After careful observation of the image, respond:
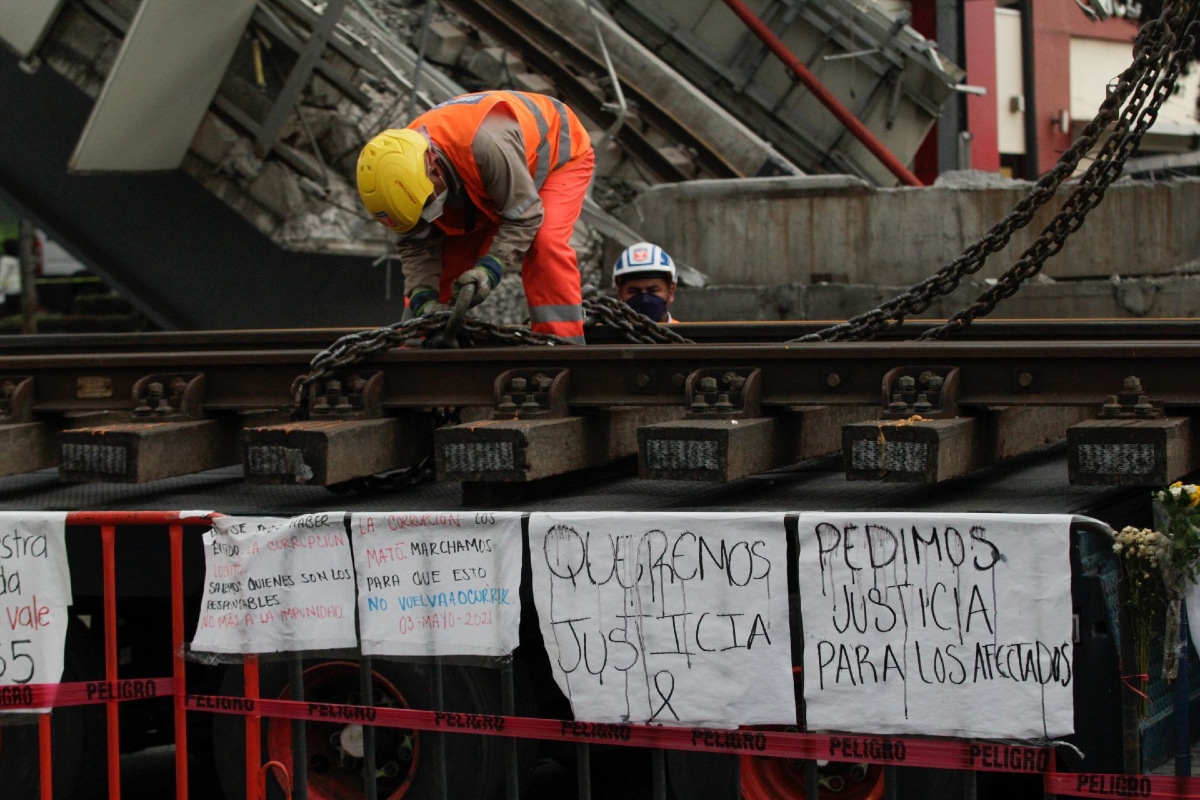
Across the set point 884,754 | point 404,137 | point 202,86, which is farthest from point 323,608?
point 202,86

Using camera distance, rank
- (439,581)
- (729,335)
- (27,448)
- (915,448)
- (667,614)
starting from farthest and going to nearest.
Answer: (729,335) < (27,448) < (915,448) < (439,581) < (667,614)

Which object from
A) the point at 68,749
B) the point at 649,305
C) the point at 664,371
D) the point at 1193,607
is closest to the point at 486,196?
the point at 664,371

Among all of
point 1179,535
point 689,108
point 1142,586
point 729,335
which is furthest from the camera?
point 689,108

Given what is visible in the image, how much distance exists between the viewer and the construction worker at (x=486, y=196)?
640cm

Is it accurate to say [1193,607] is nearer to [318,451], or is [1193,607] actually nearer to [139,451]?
[318,451]

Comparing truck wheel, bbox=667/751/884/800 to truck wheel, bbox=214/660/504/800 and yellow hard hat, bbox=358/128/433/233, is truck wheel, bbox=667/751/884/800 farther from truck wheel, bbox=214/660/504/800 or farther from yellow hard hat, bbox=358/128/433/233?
yellow hard hat, bbox=358/128/433/233

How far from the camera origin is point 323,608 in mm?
4875

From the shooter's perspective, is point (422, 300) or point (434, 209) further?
point (422, 300)

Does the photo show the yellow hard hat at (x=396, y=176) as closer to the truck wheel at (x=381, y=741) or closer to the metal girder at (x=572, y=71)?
the truck wheel at (x=381, y=741)

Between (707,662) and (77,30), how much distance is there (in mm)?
10849

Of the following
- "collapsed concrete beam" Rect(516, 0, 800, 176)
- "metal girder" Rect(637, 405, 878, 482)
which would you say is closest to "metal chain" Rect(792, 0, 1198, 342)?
"metal girder" Rect(637, 405, 878, 482)

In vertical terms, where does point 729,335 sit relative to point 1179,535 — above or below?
above

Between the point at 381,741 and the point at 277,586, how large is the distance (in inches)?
33.5

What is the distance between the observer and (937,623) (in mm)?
4074
